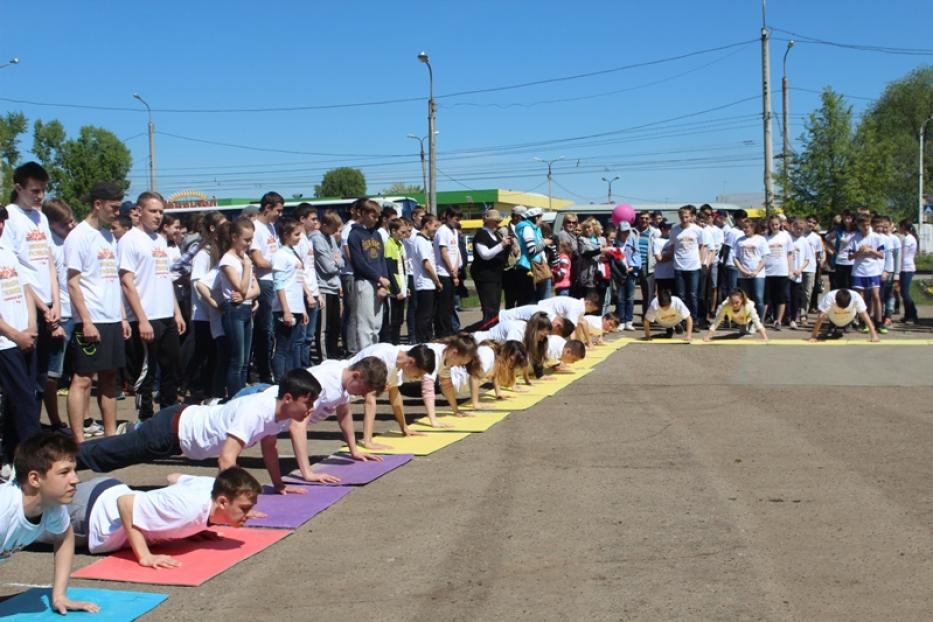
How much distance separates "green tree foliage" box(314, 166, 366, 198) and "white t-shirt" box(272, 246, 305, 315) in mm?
107606

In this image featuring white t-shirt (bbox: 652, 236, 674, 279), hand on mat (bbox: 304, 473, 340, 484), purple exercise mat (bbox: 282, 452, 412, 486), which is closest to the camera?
hand on mat (bbox: 304, 473, 340, 484)

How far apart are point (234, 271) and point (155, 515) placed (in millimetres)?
3583

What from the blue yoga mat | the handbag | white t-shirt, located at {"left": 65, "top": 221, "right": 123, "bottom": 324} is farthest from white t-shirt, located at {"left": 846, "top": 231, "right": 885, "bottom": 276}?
the blue yoga mat

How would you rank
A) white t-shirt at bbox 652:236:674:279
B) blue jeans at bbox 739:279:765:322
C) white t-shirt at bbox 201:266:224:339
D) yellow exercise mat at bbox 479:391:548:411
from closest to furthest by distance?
1. white t-shirt at bbox 201:266:224:339
2. yellow exercise mat at bbox 479:391:548:411
3. blue jeans at bbox 739:279:765:322
4. white t-shirt at bbox 652:236:674:279

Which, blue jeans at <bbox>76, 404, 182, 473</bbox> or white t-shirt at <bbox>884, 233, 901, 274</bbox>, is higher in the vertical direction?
white t-shirt at <bbox>884, 233, 901, 274</bbox>

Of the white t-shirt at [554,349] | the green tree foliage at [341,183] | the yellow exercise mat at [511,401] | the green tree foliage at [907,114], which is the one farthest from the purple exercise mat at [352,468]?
the green tree foliage at [341,183]

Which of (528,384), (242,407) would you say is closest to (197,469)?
(242,407)

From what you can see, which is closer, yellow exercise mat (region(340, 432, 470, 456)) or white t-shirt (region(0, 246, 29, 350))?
white t-shirt (region(0, 246, 29, 350))

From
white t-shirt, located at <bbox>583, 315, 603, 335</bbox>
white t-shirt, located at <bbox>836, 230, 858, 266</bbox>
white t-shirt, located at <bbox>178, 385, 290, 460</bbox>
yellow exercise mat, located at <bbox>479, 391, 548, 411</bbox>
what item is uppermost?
white t-shirt, located at <bbox>836, 230, 858, 266</bbox>

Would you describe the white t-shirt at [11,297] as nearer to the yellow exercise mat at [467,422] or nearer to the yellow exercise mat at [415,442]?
the yellow exercise mat at [415,442]

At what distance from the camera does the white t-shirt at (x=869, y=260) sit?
15.7 metres

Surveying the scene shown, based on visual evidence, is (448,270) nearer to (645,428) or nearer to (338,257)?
(338,257)

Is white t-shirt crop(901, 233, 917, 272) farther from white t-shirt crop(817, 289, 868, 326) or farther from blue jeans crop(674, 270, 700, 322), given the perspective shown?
blue jeans crop(674, 270, 700, 322)

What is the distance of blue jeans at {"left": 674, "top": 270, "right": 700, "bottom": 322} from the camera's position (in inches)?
627
